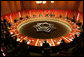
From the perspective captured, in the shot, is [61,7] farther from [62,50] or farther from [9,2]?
[62,50]

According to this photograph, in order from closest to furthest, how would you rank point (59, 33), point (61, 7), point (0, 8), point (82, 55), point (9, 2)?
point (82, 55)
point (59, 33)
point (0, 8)
point (9, 2)
point (61, 7)

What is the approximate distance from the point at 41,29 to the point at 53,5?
456 inches

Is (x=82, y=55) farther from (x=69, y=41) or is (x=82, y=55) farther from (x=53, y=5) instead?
(x=53, y=5)

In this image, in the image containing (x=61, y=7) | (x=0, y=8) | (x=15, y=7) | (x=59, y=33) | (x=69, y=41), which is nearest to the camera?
(x=69, y=41)

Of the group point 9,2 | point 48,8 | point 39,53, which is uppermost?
point 9,2

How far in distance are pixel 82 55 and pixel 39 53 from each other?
273cm

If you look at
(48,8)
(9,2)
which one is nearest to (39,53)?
(9,2)

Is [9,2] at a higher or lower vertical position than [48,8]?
higher

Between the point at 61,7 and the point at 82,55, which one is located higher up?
the point at 61,7

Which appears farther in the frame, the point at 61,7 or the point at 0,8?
the point at 61,7

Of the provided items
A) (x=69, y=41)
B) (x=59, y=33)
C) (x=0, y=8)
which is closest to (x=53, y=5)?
(x=0, y=8)

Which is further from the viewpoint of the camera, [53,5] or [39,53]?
[53,5]

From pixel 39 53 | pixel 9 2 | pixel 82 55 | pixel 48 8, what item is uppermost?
pixel 9 2

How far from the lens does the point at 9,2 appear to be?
1562 centimetres
